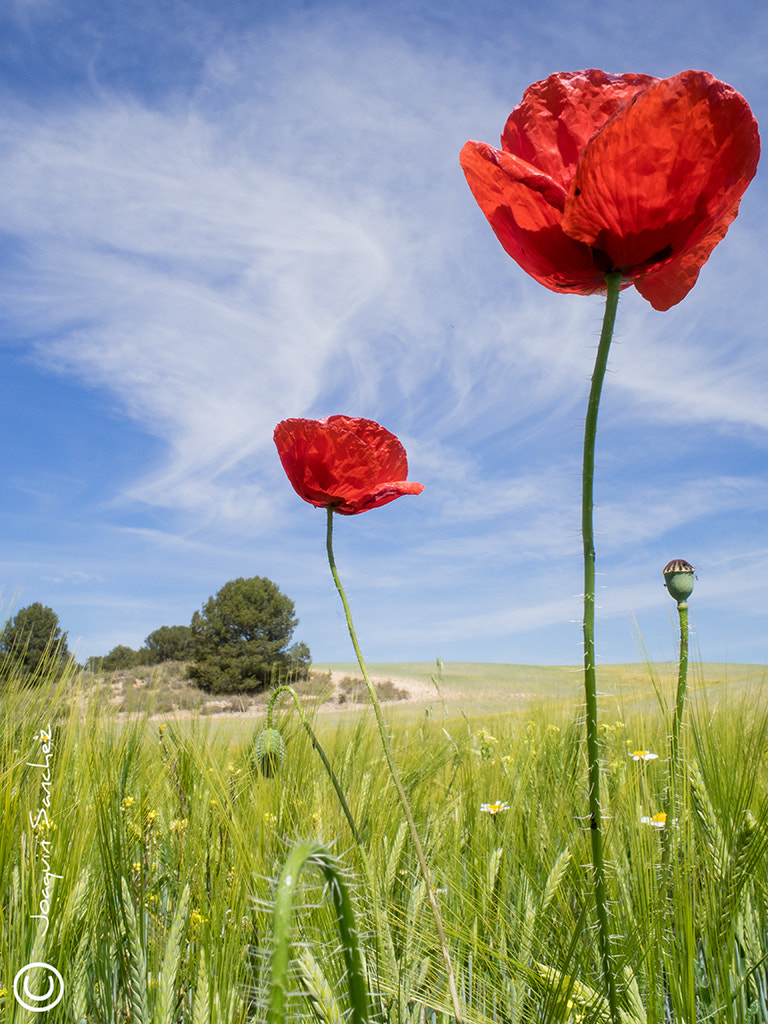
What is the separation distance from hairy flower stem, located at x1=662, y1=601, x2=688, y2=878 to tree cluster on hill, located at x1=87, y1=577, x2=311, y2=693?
19922 mm

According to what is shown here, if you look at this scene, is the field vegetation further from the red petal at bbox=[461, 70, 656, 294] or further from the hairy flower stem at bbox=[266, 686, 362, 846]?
the red petal at bbox=[461, 70, 656, 294]

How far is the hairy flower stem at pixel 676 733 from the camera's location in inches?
33.1

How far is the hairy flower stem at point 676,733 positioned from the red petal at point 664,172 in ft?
1.90

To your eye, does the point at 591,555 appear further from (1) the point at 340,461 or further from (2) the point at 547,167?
(1) the point at 340,461

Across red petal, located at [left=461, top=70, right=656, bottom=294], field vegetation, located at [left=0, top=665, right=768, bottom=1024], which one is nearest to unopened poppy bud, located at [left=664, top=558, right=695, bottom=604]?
field vegetation, located at [left=0, top=665, right=768, bottom=1024]

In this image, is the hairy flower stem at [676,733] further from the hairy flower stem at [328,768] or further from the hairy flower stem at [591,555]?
the hairy flower stem at [328,768]

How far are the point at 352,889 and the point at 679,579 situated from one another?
711 millimetres

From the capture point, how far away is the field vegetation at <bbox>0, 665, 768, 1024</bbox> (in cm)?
86

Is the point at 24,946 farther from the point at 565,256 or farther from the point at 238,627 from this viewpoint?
the point at 238,627

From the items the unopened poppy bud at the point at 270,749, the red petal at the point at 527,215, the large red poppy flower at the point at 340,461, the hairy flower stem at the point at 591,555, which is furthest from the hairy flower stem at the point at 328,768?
the red petal at the point at 527,215

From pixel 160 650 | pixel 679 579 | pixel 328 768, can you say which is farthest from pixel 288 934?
pixel 160 650

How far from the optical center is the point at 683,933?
901mm

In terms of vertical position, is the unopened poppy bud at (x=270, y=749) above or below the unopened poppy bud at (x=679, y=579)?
below

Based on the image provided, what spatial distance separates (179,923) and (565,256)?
44.9 inches
